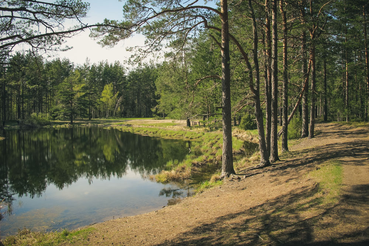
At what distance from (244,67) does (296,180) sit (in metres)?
5.22

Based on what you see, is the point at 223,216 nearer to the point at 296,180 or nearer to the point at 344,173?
the point at 296,180

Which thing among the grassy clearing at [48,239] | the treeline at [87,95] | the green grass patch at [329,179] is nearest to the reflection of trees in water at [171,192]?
the grassy clearing at [48,239]

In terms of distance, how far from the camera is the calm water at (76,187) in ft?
31.4

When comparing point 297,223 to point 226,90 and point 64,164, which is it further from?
point 64,164

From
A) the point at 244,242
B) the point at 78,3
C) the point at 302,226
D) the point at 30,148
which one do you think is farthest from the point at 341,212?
the point at 30,148

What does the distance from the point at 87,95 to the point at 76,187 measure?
5735 cm

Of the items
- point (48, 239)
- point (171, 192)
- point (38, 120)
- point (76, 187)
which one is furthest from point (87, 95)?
point (48, 239)

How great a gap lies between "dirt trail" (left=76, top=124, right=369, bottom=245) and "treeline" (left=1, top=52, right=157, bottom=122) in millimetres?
49760

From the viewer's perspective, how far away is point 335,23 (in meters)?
14.1

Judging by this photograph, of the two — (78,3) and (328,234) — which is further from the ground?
(78,3)

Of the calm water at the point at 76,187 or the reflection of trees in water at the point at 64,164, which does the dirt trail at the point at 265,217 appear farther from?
the reflection of trees in water at the point at 64,164

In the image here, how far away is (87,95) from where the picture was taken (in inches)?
2613

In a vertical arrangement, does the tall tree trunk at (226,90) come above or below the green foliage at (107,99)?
below

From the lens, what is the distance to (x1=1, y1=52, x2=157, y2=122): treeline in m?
58.7
